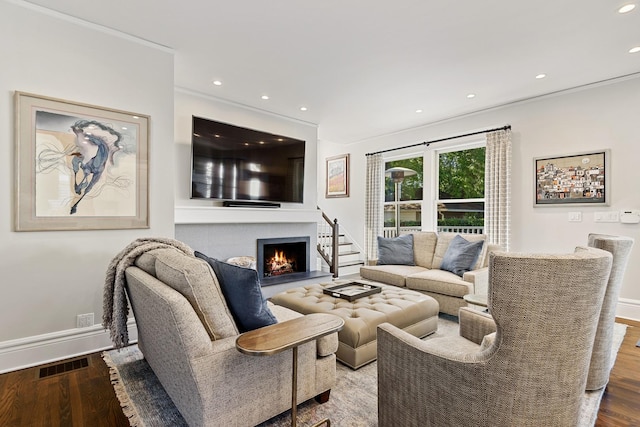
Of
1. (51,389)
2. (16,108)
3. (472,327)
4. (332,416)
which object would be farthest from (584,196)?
(16,108)

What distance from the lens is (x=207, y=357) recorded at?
134cm

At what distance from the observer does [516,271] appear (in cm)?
98

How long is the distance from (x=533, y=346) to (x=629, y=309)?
12.2 ft

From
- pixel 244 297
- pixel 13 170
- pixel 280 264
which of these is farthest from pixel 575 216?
pixel 13 170

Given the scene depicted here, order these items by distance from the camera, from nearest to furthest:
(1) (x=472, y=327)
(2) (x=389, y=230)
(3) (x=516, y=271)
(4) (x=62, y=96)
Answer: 1. (3) (x=516, y=271)
2. (1) (x=472, y=327)
3. (4) (x=62, y=96)
4. (2) (x=389, y=230)

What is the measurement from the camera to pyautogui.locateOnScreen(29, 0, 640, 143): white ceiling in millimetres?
2338

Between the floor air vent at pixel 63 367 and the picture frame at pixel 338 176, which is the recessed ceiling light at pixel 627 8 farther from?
the floor air vent at pixel 63 367

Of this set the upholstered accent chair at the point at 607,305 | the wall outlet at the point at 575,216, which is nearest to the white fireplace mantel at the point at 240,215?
the wall outlet at the point at 575,216

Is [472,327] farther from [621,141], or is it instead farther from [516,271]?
[621,141]

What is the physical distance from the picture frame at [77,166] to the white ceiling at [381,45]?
0.79 m

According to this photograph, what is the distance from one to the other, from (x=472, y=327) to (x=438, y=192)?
3.69 metres

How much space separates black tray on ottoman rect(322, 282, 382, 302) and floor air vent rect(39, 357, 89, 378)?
6.45 ft

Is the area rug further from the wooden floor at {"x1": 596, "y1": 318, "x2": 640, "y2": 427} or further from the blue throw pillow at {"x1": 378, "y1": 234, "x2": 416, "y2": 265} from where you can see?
the blue throw pillow at {"x1": 378, "y1": 234, "x2": 416, "y2": 265}

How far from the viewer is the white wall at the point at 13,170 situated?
222 cm
